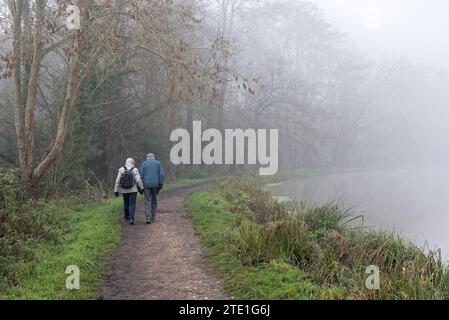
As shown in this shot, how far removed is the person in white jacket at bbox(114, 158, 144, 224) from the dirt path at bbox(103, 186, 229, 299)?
1.88 ft

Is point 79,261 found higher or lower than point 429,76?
lower

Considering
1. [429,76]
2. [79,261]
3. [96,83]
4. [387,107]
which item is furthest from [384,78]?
[79,261]

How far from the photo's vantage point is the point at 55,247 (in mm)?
8992

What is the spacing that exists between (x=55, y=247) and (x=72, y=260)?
4.41ft

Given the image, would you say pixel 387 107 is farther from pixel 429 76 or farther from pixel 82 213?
pixel 82 213

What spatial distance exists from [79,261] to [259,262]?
3072mm

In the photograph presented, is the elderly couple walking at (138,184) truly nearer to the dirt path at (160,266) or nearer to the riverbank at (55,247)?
the dirt path at (160,266)

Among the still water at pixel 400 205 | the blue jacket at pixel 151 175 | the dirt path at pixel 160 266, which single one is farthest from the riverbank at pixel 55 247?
the still water at pixel 400 205

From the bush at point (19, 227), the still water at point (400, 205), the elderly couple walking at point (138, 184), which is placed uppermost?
the elderly couple walking at point (138, 184)

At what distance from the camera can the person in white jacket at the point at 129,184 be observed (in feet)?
36.1

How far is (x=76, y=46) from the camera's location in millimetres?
11242

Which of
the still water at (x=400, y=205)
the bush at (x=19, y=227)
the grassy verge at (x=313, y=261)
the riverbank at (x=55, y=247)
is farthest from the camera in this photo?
the still water at (x=400, y=205)
